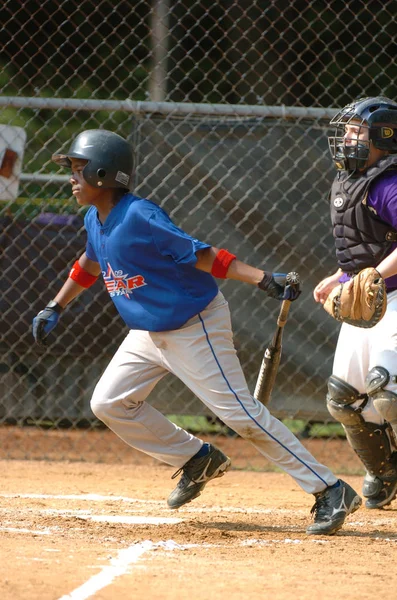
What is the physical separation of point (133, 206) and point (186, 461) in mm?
1181

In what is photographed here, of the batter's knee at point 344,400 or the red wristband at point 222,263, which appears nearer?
the red wristband at point 222,263

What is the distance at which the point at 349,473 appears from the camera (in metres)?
6.08

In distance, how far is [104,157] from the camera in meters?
4.25

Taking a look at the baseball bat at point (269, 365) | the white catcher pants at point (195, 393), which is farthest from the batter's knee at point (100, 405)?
the baseball bat at point (269, 365)

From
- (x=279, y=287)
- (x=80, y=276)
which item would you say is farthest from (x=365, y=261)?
(x=80, y=276)

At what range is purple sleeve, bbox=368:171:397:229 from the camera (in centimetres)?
425

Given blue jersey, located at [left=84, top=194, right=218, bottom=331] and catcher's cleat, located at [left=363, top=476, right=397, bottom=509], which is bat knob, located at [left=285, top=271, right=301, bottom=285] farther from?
catcher's cleat, located at [left=363, top=476, right=397, bottom=509]

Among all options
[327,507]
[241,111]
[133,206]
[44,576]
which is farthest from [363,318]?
[241,111]

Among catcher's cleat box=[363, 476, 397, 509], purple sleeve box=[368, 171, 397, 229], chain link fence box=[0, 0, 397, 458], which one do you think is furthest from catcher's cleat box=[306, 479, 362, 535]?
chain link fence box=[0, 0, 397, 458]

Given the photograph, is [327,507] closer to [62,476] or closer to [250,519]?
[250,519]

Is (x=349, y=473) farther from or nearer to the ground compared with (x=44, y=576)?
nearer to the ground

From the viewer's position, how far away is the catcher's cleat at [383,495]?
15.9 ft

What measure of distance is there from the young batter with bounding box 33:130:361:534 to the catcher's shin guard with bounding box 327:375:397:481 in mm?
551

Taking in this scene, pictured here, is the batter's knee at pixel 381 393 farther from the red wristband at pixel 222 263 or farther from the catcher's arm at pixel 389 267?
the red wristband at pixel 222 263
